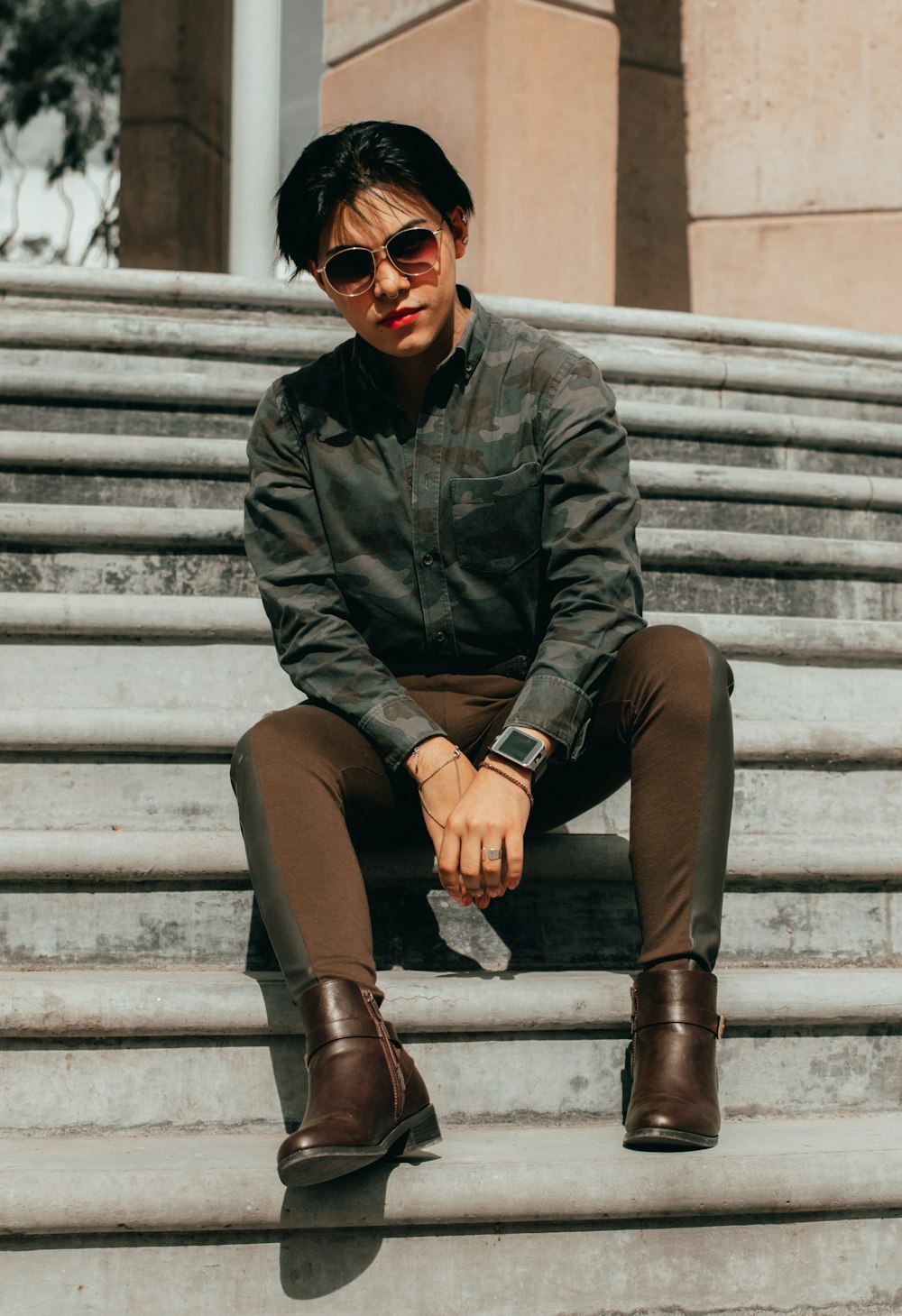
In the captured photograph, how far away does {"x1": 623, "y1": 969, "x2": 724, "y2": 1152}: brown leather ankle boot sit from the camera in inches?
69.4

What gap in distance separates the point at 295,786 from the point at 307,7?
8577mm

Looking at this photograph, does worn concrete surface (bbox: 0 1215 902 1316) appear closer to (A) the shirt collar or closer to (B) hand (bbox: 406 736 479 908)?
(B) hand (bbox: 406 736 479 908)

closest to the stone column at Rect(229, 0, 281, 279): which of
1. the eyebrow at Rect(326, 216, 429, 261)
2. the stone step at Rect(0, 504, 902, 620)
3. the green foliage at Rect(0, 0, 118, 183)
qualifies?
the stone step at Rect(0, 504, 902, 620)

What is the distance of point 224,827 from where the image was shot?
2393 mm

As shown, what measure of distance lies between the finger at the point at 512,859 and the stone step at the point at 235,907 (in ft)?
1.01

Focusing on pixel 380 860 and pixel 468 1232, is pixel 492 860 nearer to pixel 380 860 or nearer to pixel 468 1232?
pixel 380 860

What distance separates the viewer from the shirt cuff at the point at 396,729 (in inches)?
78.5

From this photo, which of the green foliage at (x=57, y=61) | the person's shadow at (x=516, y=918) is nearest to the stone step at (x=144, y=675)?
the person's shadow at (x=516, y=918)

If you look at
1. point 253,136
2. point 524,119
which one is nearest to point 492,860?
point 524,119

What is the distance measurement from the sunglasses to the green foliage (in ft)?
36.1

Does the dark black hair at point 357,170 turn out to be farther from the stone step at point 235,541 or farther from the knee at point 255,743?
the stone step at point 235,541

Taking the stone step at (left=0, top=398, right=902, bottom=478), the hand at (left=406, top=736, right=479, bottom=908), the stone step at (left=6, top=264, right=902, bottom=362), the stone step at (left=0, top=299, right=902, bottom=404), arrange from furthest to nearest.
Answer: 1. the stone step at (left=6, top=264, right=902, bottom=362)
2. the stone step at (left=0, top=299, right=902, bottom=404)
3. the stone step at (left=0, top=398, right=902, bottom=478)
4. the hand at (left=406, top=736, right=479, bottom=908)

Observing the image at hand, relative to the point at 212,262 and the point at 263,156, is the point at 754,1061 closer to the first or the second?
the point at 263,156

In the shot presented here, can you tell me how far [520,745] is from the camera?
191 centimetres
